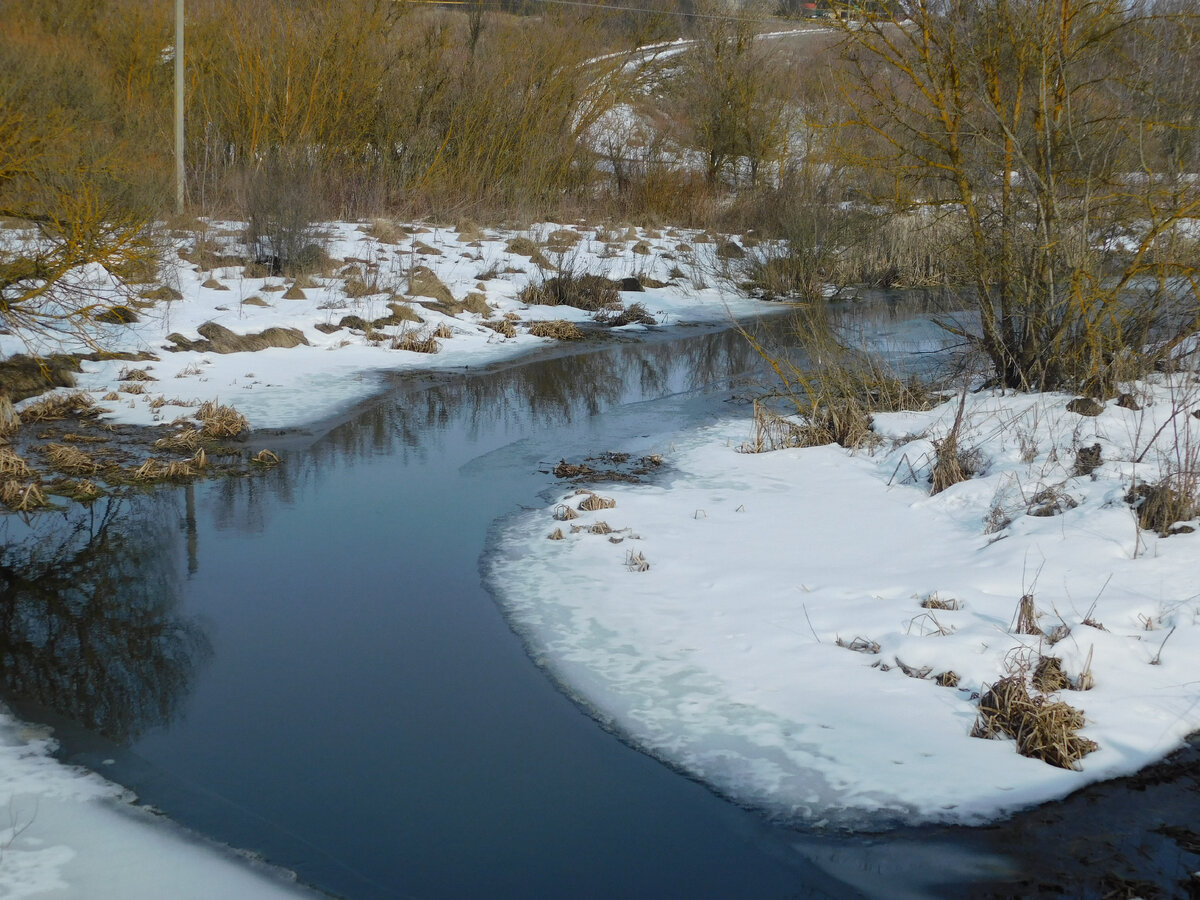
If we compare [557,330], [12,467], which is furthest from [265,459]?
[557,330]

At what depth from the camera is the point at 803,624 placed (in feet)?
15.5

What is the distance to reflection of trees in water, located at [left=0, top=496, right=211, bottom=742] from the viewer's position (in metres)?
4.06

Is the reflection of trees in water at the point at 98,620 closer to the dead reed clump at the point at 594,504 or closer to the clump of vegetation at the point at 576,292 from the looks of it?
the dead reed clump at the point at 594,504

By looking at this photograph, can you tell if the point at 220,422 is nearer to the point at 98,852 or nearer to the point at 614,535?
the point at 614,535

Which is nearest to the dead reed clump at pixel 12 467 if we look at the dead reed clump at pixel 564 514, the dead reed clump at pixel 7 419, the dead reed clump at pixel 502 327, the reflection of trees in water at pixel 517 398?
the dead reed clump at pixel 7 419

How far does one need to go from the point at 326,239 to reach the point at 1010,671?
11.0 m

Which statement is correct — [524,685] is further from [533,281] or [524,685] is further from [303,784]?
[533,281]

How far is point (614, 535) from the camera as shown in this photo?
5891 mm

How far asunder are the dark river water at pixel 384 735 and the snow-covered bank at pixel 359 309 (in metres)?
2.46

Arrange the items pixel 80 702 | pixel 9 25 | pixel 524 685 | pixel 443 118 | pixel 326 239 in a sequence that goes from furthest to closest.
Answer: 1. pixel 443 118
2. pixel 9 25
3. pixel 326 239
4. pixel 524 685
5. pixel 80 702

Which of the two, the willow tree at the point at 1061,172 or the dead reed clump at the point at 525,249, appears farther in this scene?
the dead reed clump at the point at 525,249

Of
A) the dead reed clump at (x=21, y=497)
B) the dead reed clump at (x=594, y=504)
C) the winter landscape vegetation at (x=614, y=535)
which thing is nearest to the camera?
the winter landscape vegetation at (x=614, y=535)

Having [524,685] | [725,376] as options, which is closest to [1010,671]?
[524,685]

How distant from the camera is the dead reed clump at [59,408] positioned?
25.2 feet
